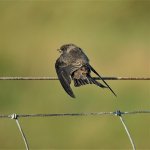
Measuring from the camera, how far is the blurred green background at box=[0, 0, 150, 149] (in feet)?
32.4

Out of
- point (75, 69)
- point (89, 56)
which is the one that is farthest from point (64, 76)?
point (89, 56)

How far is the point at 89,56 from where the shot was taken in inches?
472

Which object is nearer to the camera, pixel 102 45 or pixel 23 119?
pixel 23 119

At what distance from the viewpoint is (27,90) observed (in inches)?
452

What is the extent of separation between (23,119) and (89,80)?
4.73 metres

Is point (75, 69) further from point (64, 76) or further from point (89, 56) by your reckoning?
point (89, 56)

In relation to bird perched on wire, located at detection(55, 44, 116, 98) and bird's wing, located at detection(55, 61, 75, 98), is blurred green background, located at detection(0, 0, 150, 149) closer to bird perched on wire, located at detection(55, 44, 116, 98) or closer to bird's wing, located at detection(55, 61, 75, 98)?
bird perched on wire, located at detection(55, 44, 116, 98)

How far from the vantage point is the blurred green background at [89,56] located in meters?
9.88

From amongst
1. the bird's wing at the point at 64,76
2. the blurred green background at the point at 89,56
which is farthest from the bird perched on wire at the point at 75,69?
the blurred green background at the point at 89,56

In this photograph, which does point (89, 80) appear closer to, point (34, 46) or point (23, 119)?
point (23, 119)

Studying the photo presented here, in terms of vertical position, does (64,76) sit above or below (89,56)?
below

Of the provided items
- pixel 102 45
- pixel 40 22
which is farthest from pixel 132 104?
pixel 40 22

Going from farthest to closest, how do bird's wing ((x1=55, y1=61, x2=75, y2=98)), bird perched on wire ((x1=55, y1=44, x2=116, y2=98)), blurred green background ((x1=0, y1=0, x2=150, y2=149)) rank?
blurred green background ((x1=0, y1=0, x2=150, y2=149)), bird perched on wire ((x1=55, y1=44, x2=116, y2=98)), bird's wing ((x1=55, y1=61, x2=75, y2=98))

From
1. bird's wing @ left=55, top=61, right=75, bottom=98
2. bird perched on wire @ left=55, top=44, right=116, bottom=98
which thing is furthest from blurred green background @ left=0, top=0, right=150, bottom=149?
bird's wing @ left=55, top=61, right=75, bottom=98
